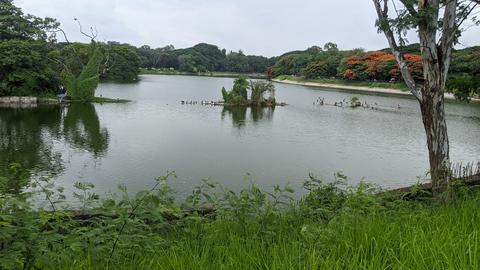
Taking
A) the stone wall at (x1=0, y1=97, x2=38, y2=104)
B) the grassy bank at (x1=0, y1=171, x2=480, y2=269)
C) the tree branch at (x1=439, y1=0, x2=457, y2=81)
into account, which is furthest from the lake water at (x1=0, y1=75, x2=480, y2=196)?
the tree branch at (x1=439, y1=0, x2=457, y2=81)

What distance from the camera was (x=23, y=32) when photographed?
128 ft

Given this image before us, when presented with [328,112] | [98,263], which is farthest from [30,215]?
[328,112]

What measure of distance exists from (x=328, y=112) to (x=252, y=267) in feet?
116

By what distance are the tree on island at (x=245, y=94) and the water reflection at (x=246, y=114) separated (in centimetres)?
194

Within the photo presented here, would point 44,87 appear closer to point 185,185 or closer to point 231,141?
point 231,141

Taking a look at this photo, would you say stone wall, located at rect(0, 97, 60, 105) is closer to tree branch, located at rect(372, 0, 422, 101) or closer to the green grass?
tree branch, located at rect(372, 0, 422, 101)

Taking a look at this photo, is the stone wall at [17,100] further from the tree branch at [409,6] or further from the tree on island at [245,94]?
the tree branch at [409,6]

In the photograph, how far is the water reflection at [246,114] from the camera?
29.0 meters

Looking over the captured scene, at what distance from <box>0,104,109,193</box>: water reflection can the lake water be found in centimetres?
4

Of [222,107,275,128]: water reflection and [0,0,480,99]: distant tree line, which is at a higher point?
[0,0,480,99]: distant tree line

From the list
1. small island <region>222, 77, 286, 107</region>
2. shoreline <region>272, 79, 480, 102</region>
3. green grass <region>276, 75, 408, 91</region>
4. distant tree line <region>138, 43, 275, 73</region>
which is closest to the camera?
small island <region>222, 77, 286, 107</region>

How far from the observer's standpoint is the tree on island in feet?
129

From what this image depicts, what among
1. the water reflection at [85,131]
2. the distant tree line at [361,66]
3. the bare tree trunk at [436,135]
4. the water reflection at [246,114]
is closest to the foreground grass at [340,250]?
the bare tree trunk at [436,135]

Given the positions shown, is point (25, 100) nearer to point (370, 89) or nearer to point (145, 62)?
point (370, 89)
